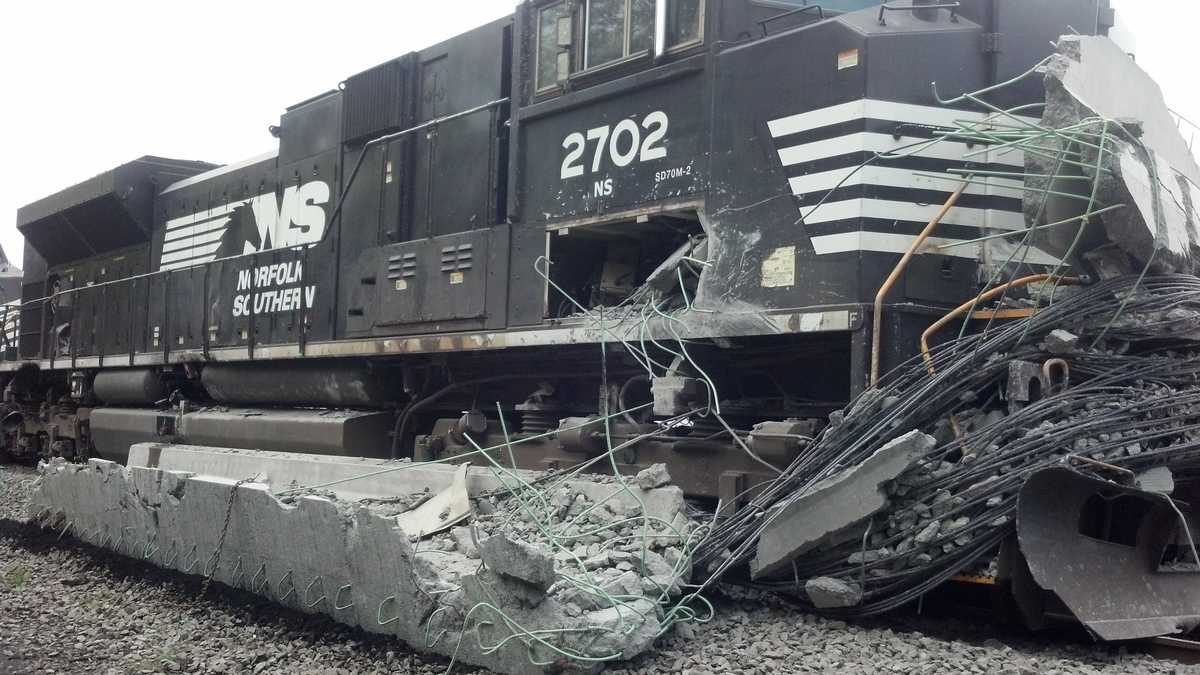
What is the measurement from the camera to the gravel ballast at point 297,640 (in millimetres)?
3758

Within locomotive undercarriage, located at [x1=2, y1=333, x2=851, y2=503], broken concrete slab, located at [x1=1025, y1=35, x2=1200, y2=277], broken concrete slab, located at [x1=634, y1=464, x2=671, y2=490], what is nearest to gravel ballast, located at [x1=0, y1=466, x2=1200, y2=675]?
broken concrete slab, located at [x1=634, y1=464, x2=671, y2=490]

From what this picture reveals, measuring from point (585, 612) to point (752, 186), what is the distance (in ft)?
7.41

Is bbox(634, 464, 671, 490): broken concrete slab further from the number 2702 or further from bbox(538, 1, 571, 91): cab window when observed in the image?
bbox(538, 1, 571, 91): cab window

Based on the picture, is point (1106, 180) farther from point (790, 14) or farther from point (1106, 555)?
point (790, 14)

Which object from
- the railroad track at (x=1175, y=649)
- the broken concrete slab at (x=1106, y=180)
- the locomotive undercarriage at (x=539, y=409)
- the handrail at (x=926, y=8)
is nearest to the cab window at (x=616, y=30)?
the handrail at (x=926, y=8)

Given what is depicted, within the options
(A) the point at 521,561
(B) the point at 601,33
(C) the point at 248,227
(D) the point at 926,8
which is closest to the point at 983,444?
(A) the point at 521,561

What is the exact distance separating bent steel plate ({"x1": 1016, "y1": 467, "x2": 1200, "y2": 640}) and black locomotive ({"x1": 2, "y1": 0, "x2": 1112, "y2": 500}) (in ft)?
3.23

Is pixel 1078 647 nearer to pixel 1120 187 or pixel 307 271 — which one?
pixel 1120 187

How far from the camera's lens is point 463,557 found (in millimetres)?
4812

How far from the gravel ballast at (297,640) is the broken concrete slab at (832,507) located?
30cm

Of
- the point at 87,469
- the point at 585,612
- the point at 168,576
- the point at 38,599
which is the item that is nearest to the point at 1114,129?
the point at 585,612

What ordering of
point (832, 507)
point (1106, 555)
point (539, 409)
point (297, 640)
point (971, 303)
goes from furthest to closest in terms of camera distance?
point (539, 409) → point (297, 640) → point (971, 303) → point (832, 507) → point (1106, 555)

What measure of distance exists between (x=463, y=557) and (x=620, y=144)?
7.87ft

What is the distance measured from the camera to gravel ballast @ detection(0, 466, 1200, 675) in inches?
148
